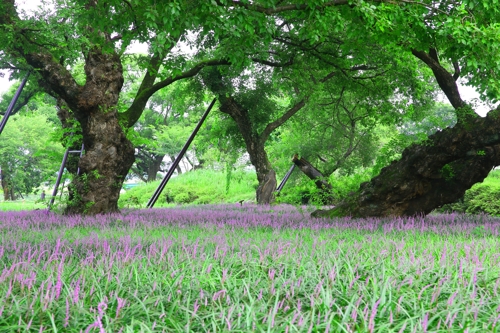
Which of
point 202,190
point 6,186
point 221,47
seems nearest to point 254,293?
point 221,47

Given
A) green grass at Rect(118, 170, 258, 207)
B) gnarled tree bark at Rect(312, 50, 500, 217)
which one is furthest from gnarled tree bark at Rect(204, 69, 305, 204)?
green grass at Rect(118, 170, 258, 207)

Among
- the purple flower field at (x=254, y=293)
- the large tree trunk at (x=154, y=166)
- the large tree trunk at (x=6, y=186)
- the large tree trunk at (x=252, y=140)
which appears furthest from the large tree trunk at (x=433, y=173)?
the large tree trunk at (x=154, y=166)

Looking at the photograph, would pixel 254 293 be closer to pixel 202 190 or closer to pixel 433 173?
pixel 433 173

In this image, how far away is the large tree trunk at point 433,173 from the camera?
6.60 m

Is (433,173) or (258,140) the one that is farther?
(258,140)

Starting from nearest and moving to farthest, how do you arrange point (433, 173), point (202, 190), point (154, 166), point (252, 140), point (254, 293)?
point (254, 293)
point (433, 173)
point (252, 140)
point (202, 190)
point (154, 166)

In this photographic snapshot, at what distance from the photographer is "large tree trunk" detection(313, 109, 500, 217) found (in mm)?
6602

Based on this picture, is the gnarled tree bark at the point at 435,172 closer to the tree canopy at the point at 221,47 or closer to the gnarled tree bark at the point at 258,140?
the tree canopy at the point at 221,47

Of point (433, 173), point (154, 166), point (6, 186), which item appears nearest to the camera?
point (433, 173)

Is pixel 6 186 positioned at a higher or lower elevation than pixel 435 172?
lower

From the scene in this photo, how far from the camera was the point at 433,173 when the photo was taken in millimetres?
7000

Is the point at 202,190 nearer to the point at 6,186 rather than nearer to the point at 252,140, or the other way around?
the point at 252,140

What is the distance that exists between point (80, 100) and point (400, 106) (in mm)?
11258

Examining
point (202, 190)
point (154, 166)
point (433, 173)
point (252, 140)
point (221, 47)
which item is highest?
point (221, 47)
